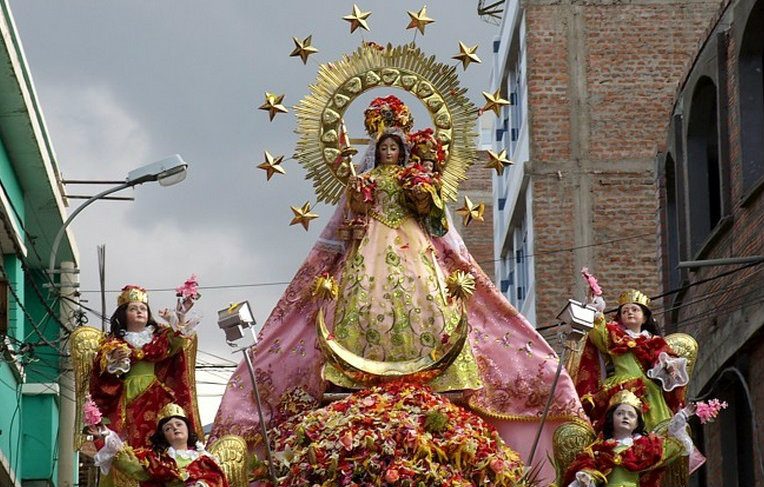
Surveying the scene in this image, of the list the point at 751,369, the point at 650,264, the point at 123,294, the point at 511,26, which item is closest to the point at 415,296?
the point at 123,294

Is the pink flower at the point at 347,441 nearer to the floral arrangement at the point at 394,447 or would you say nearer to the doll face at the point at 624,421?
the floral arrangement at the point at 394,447

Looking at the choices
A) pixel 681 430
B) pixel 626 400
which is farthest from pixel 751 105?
pixel 681 430

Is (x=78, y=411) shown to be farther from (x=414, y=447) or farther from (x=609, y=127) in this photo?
(x=609, y=127)

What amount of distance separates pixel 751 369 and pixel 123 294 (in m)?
8.37

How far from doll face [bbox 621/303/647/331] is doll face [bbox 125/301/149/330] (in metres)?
3.21

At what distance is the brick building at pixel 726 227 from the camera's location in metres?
22.5

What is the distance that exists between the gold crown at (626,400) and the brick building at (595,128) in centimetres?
1634

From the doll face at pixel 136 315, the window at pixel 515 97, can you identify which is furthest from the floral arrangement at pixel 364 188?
the window at pixel 515 97

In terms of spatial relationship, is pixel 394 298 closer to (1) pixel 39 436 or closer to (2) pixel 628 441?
(2) pixel 628 441

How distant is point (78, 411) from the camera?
15.9 metres

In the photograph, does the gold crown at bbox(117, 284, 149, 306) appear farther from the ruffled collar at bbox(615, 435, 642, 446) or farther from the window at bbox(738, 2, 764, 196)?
the window at bbox(738, 2, 764, 196)

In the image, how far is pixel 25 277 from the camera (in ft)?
86.9

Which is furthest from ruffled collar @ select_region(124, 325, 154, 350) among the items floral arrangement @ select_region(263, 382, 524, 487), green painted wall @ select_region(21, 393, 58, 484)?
green painted wall @ select_region(21, 393, 58, 484)

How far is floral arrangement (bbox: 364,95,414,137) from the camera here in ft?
54.7
